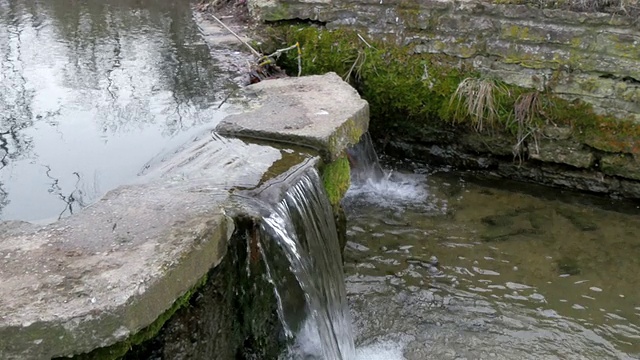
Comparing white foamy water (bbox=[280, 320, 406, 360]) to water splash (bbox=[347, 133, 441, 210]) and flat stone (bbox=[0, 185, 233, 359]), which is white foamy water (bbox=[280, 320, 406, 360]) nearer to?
flat stone (bbox=[0, 185, 233, 359])

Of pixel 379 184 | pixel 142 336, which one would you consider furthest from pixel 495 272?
pixel 142 336

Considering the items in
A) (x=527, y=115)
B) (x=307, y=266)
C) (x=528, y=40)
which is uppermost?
(x=528, y=40)

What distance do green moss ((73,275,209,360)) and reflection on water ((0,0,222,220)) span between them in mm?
838

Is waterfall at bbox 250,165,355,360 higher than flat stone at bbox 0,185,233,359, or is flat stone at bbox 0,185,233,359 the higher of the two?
flat stone at bbox 0,185,233,359

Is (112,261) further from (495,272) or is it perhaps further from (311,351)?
(495,272)

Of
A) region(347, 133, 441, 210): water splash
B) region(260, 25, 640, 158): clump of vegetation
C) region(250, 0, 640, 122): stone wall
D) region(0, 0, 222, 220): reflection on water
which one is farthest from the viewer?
region(347, 133, 441, 210): water splash

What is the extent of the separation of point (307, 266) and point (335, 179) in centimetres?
79

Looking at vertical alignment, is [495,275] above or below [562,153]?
below

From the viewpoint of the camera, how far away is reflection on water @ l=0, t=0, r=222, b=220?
3.13 metres

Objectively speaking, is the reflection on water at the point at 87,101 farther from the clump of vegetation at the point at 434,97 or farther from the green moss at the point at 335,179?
the clump of vegetation at the point at 434,97

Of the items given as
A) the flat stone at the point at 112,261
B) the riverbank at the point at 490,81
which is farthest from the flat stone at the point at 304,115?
the riverbank at the point at 490,81

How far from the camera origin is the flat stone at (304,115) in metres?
3.37

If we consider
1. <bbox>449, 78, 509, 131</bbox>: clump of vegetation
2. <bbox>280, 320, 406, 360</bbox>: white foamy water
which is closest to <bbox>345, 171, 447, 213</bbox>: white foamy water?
<bbox>449, 78, 509, 131</bbox>: clump of vegetation

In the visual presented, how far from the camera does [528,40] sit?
471 cm
